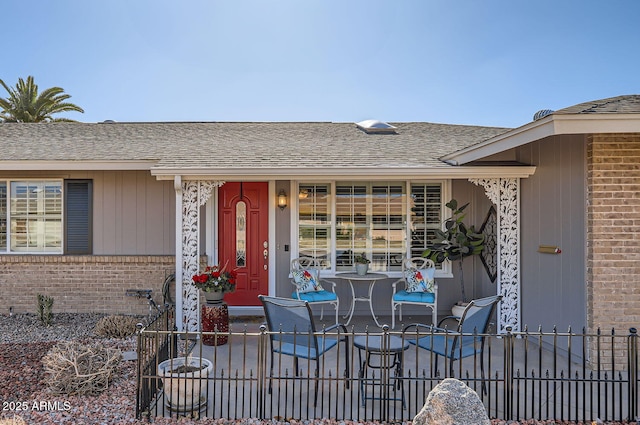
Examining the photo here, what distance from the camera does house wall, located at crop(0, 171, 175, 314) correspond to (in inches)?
307

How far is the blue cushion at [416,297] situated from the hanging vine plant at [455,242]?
2.40 feet

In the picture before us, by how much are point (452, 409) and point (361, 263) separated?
4.71 meters

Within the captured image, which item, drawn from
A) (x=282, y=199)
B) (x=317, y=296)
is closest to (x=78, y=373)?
(x=317, y=296)

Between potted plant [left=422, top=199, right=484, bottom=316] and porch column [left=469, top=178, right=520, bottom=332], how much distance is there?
2.21ft

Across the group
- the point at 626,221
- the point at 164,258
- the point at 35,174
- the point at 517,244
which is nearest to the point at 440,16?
the point at 517,244

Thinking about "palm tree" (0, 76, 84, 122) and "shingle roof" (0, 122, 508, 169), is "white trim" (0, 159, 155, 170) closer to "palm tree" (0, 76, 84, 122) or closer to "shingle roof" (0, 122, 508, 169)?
"shingle roof" (0, 122, 508, 169)

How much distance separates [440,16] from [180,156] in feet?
22.9

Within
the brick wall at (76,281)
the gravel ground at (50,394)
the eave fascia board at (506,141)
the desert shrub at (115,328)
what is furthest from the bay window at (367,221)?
the gravel ground at (50,394)

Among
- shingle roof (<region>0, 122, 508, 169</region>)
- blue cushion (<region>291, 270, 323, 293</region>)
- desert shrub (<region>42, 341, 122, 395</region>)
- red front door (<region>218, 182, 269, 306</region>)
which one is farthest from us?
red front door (<region>218, 182, 269, 306</region>)

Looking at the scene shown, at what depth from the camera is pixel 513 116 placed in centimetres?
1947

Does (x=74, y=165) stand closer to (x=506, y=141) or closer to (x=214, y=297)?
(x=214, y=297)

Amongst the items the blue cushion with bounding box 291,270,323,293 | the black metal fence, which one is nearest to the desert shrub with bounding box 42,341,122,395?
the black metal fence

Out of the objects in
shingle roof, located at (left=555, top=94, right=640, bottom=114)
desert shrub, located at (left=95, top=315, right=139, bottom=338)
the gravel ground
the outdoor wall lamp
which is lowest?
the gravel ground

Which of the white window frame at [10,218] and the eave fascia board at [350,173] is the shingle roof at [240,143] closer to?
the eave fascia board at [350,173]
